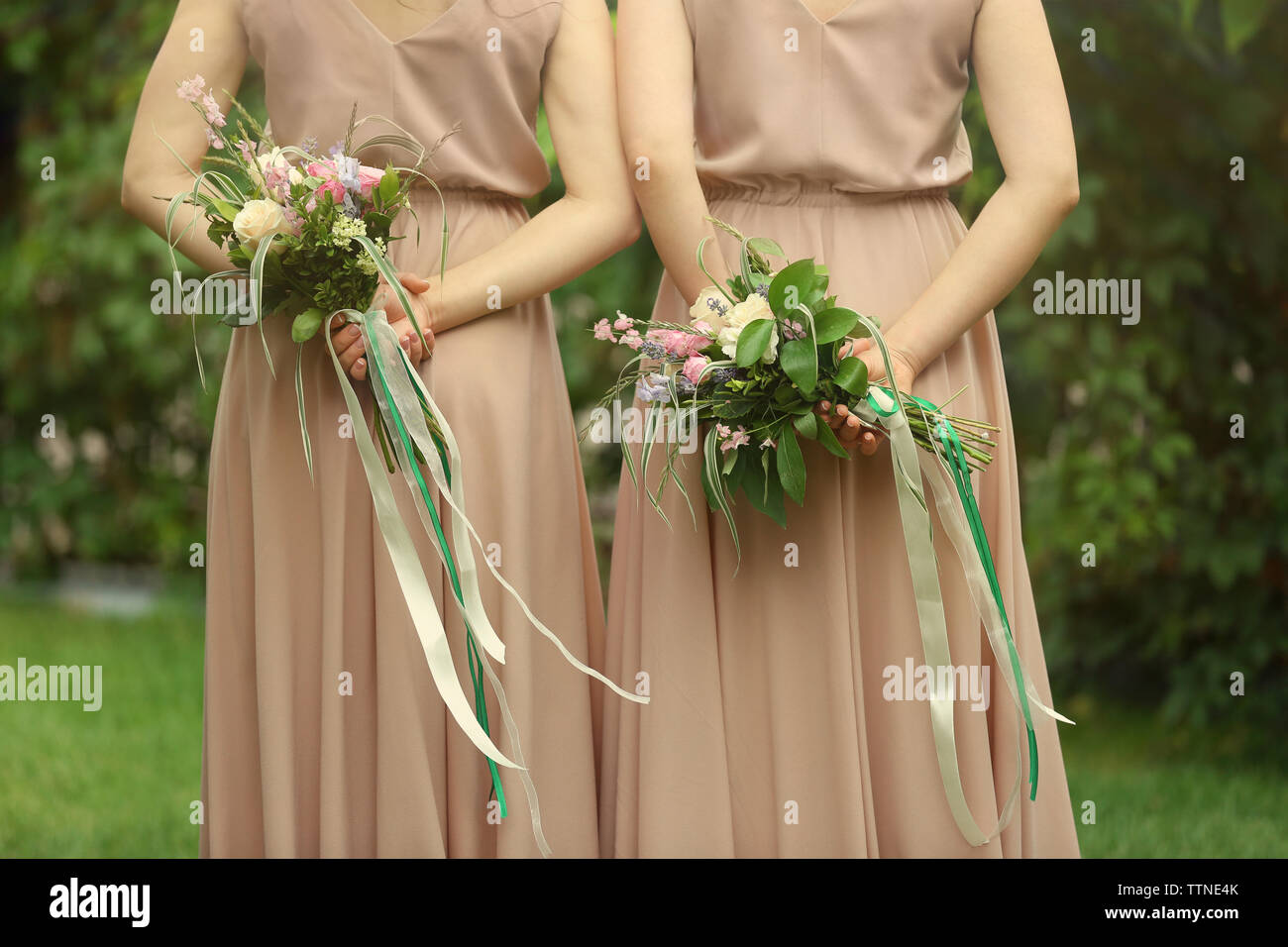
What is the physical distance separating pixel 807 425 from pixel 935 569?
1.26 feet

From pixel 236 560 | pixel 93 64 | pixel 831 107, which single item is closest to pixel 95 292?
pixel 93 64

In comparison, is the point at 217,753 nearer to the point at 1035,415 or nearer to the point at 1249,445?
the point at 1035,415

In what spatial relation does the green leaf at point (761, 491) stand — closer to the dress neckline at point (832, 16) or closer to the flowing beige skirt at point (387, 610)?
the flowing beige skirt at point (387, 610)

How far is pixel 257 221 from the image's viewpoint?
2.43 m

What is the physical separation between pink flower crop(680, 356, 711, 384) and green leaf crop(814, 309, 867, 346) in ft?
0.67

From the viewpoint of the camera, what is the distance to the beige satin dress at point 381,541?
2.70 m

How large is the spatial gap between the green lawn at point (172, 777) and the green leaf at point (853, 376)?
2290mm

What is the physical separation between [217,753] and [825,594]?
1.32 meters

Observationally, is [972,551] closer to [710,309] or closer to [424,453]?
[710,309]

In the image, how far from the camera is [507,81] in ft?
9.00

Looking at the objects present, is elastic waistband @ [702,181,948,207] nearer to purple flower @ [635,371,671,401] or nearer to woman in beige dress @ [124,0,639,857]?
woman in beige dress @ [124,0,639,857]

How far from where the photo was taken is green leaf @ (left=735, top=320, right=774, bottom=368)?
237 cm
